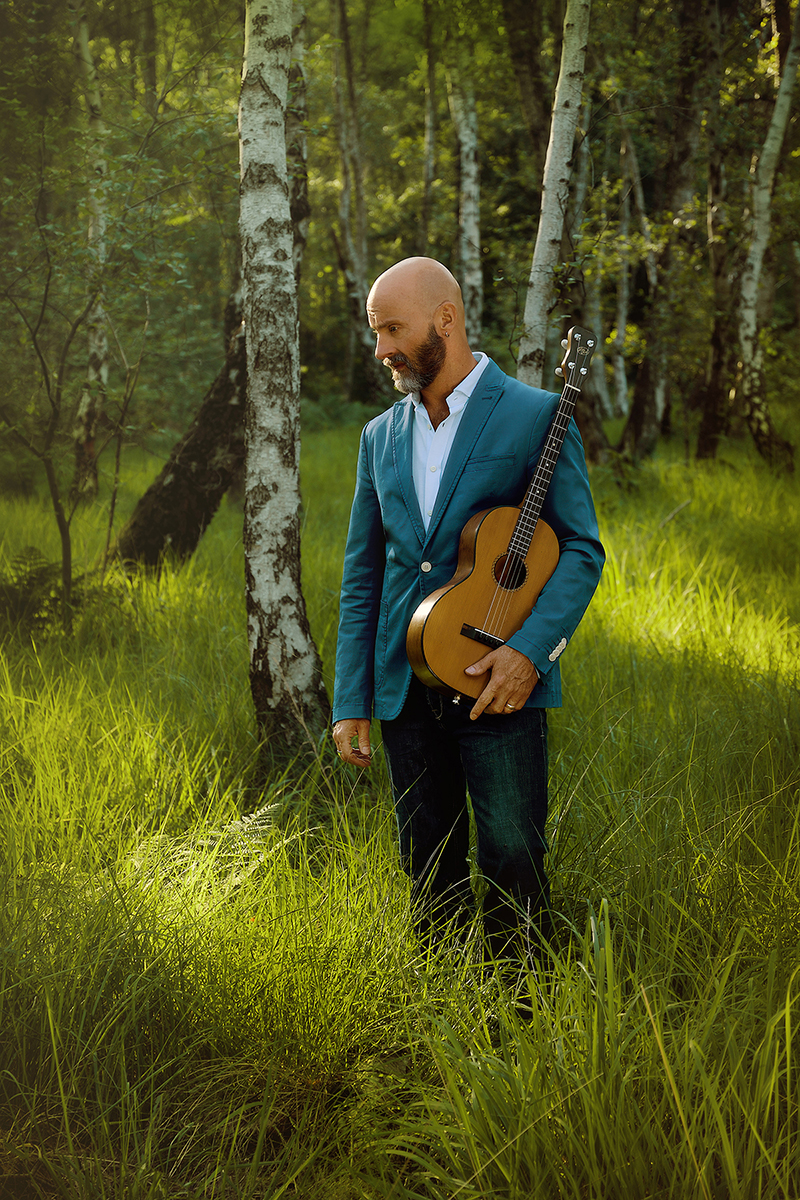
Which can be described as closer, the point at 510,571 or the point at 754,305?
the point at 510,571

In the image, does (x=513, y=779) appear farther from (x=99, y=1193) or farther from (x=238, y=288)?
(x=238, y=288)

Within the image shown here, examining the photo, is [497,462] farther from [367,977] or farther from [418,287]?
[367,977]

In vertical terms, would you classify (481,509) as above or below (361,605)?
above

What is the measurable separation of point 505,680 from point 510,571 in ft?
1.03

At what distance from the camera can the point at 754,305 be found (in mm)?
10438

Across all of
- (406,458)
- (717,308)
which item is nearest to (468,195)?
(717,308)

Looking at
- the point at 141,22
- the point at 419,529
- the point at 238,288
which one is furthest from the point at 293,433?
the point at 141,22

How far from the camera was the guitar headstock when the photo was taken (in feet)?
7.69

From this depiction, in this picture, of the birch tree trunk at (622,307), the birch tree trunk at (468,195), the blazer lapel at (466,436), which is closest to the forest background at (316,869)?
the blazer lapel at (466,436)

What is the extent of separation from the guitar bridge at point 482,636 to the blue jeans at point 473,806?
0.55 ft

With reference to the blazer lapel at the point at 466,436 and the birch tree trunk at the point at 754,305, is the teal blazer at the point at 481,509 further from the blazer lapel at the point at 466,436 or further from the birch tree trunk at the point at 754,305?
the birch tree trunk at the point at 754,305

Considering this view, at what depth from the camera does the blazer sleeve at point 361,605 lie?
2.63 meters

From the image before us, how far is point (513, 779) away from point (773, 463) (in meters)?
9.42

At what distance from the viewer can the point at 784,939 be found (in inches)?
92.9
